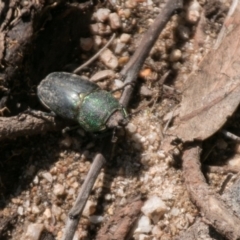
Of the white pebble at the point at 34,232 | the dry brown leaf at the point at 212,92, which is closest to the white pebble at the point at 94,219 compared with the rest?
the white pebble at the point at 34,232

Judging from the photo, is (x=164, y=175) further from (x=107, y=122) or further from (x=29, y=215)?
(x=29, y=215)

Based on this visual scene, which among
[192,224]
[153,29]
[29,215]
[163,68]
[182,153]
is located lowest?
[29,215]

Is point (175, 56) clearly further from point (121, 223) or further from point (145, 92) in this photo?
point (121, 223)

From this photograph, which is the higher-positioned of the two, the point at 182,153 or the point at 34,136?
the point at 182,153

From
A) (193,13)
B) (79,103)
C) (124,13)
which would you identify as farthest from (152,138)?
(193,13)

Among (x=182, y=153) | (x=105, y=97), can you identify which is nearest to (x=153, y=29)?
(x=105, y=97)

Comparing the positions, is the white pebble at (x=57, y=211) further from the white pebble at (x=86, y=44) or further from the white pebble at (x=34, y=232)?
the white pebble at (x=86, y=44)
